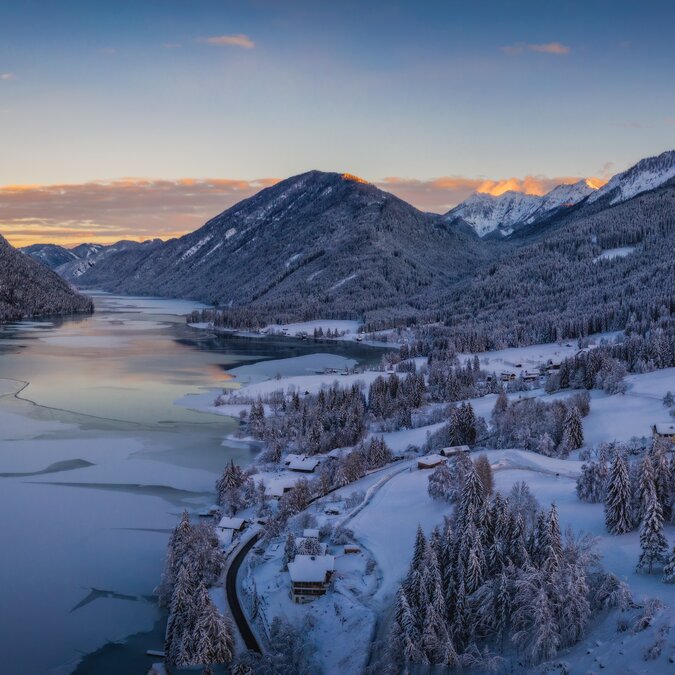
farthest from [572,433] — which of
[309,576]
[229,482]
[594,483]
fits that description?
[309,576]

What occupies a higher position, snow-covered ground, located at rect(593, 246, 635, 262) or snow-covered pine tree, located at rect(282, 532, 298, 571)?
snow-covered ground, located at rect(593, 246, 635, 262)

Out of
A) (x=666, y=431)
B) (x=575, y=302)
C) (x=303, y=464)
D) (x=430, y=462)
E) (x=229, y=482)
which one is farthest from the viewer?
(x=575, y=302)

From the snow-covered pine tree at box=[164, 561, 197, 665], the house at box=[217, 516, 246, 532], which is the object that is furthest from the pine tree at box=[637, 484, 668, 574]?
the house at box=[217, 516, 246, 532]

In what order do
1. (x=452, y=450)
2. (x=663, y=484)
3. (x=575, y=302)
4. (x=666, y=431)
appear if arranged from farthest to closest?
(x=575, y=302) → (x=452, y=450) → (x=666, y=431) → (x=663, y=484)

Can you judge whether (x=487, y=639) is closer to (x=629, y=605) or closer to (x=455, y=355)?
(x=629, y=605)

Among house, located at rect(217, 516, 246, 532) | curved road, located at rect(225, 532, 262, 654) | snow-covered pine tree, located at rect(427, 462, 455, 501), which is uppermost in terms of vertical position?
snow-covered pine tree, located at rect(427, 462, 455, 501)

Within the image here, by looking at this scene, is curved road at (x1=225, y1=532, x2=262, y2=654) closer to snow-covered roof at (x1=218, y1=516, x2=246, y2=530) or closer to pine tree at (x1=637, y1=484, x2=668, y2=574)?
snow-covered roof at (x1=218, y1=516, x2=246, y2=530)

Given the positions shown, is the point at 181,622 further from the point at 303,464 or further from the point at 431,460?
the point at 303,464
